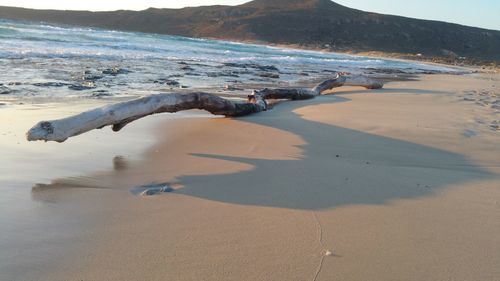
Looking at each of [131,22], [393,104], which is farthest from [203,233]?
[131,22]

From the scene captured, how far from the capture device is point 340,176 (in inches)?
123

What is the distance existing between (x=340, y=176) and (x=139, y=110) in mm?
1906

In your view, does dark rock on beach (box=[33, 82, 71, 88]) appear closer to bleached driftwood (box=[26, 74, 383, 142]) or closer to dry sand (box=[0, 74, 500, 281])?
bleached driftwood (box=[26, 74, 383, 142])

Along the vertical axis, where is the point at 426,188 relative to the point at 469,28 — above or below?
below

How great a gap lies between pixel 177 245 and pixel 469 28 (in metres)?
82.3

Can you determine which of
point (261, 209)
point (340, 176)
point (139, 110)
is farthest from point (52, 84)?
point (261, 209)

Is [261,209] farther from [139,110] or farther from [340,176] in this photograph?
[139,110]

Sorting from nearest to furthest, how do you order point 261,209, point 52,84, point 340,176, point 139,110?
point 261,209
point 340,176
point 139,110
point 52,84

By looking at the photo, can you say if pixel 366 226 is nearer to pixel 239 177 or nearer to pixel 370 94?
pixel 239 177

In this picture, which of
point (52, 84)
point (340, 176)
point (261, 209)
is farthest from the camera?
point (52, 84)

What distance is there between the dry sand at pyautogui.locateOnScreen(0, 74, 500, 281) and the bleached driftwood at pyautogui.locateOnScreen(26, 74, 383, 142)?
0.68 feet

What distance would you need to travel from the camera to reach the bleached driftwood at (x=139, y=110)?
326 cm

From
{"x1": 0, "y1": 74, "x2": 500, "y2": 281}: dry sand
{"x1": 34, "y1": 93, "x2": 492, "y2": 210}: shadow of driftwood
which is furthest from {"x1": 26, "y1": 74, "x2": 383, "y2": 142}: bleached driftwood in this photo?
{"x1": 34, "y1": 93, "x2": 492, "y2": 210}: shadow of driftwood

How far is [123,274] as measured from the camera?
175 centimetres
